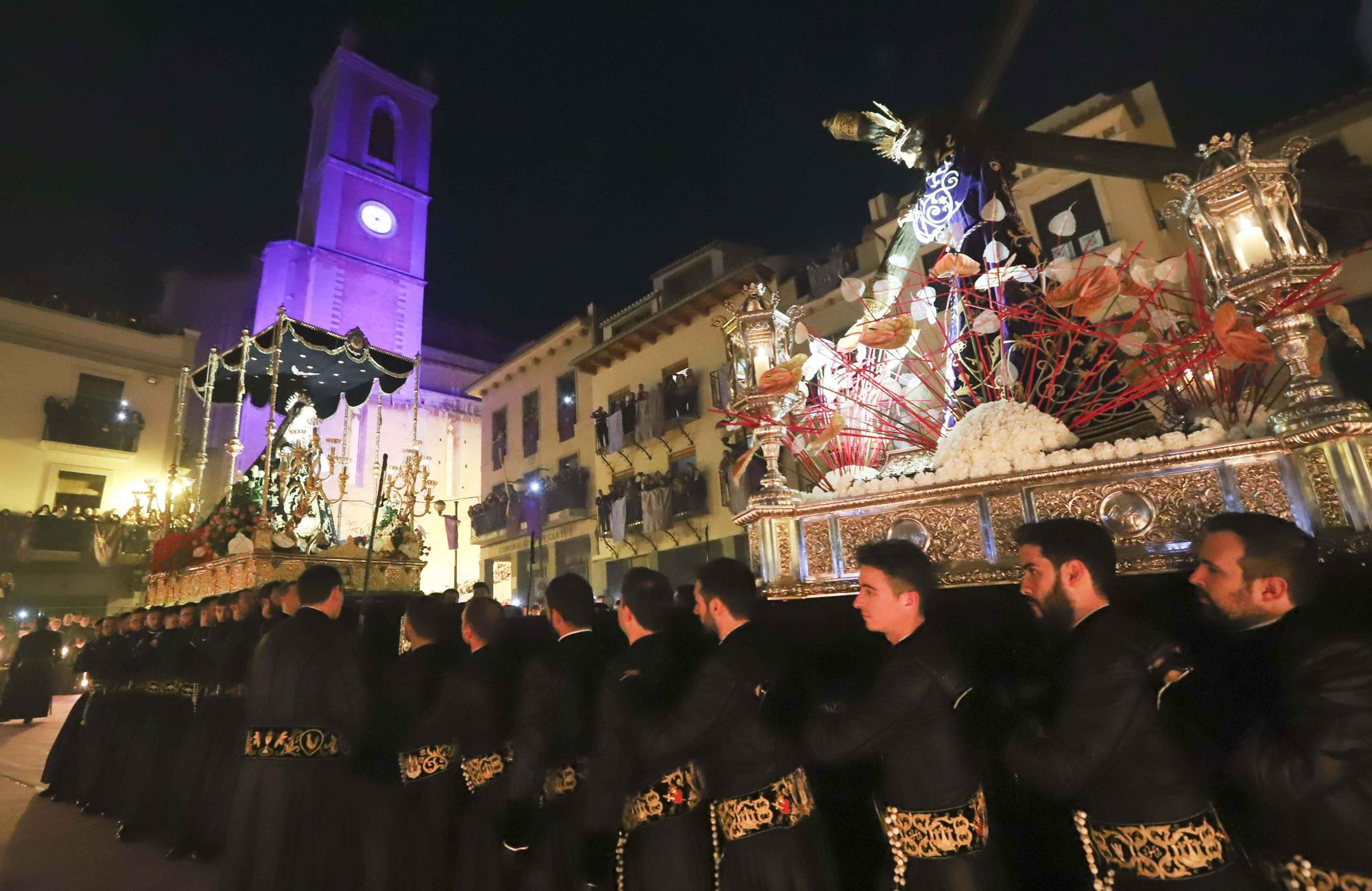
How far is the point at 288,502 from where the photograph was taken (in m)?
7.26

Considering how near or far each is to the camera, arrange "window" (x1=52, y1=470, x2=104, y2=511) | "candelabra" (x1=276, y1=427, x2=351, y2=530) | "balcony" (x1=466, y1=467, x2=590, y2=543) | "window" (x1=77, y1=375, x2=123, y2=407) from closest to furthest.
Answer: "candelabra" (x1=276, y1=427, x2=351, y2=530)
"window" (x1=52, y1=470, x2=104, y2=511)
"window" (x1=77, y1=375, x2=123, y2=407)
"balcony" (x1=466, y1=467, x2=590, y2=543)

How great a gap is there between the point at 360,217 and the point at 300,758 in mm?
22561

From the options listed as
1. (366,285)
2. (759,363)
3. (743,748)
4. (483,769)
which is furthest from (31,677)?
(743,748)

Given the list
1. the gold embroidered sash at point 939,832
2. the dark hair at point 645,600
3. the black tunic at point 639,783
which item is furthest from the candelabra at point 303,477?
the gold embroidered sash at point 939,832

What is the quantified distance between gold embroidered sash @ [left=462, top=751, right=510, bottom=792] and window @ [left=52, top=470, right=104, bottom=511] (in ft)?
67.0

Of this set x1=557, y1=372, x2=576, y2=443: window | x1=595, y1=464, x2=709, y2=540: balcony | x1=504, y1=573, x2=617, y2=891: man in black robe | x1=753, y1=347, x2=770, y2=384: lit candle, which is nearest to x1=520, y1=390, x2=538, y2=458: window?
x1=557, y1=372, x2=576, y2=443: window

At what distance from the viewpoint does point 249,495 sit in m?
6.86

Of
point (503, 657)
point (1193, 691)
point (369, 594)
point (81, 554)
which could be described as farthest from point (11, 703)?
point (1193, 691)

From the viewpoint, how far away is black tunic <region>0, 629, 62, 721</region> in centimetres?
1108

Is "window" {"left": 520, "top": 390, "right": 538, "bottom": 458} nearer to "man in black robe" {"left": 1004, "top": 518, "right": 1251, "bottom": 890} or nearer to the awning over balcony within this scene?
the awning over balcony

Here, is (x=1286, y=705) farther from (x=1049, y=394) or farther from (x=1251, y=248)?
(x=1049, y=394)

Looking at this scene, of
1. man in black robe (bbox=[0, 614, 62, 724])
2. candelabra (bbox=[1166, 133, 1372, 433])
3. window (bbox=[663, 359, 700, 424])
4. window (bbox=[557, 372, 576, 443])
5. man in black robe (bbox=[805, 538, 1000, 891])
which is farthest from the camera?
window (bbox=[557, 372, 576, 443])

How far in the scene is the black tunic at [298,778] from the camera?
318 cm

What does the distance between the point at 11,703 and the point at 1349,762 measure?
16308mm
